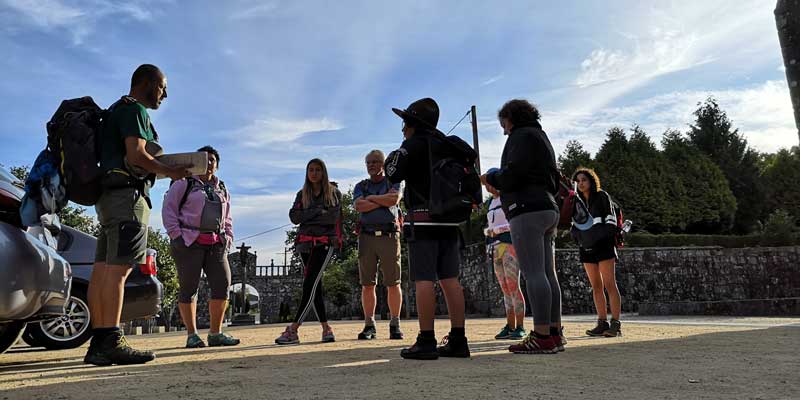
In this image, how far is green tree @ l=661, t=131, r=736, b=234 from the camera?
30.0 m

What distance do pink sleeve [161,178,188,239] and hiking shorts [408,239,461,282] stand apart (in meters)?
2.39

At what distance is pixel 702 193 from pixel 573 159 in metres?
7.00

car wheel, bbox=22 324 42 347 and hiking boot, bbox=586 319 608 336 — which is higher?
car wheel, bbox=22 324 42 347

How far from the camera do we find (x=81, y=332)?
6.15 metres

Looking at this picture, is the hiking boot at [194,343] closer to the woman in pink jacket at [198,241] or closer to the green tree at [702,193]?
the woman in pink jacket at [198,241]

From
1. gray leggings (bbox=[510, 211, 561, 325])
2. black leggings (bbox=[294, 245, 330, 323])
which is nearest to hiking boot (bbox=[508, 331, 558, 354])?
gray leggings (bbox=[510, 211, 561, 325])

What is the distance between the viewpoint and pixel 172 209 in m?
5.26

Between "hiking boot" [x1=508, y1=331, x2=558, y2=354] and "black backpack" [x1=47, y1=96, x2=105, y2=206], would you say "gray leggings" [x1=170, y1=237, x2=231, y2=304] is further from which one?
"hiking boot" [x1=508, y1=331, x2=558, y2=354]

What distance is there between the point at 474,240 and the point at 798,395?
19858 mm

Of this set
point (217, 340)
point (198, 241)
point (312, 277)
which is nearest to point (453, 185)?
point (312, 277)

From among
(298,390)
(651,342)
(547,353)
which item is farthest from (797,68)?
(298,390)

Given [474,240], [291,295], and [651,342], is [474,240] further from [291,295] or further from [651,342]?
[291,295]

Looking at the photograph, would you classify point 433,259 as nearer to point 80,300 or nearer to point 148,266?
point 148,266

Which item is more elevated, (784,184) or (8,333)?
(784,184)
